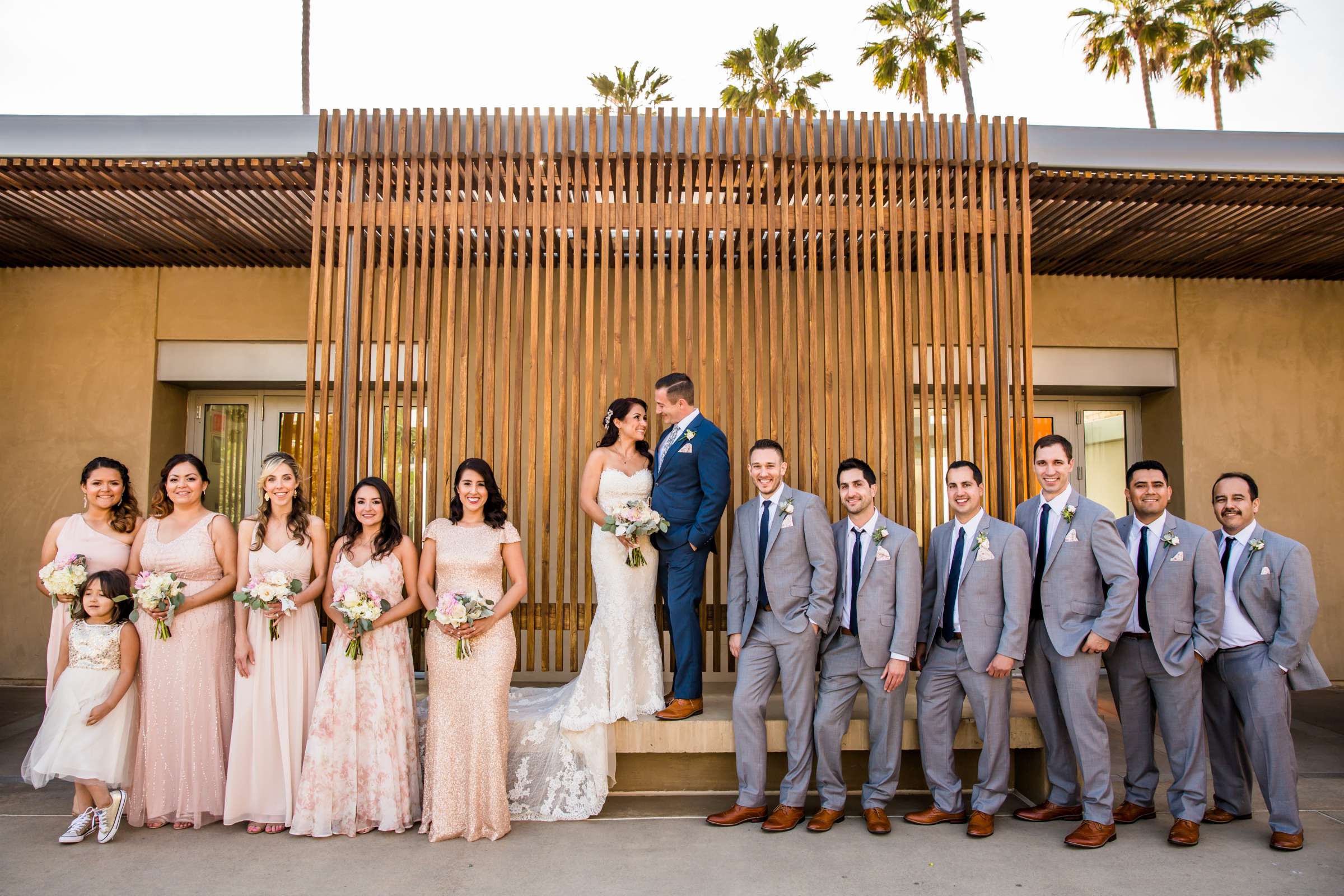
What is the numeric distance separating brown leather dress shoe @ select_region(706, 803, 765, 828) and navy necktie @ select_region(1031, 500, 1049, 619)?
62.9 inches

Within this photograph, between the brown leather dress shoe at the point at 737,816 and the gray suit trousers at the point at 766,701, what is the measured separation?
3 centimetres

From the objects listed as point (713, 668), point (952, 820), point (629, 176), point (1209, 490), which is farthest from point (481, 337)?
point (1209, 490)

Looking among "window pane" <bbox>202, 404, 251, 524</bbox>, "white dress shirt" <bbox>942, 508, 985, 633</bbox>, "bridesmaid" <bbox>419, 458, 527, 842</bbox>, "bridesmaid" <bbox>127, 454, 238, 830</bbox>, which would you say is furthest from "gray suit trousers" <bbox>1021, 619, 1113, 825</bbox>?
"window pane" <bbox>202, 404, 251, 524</bbox>

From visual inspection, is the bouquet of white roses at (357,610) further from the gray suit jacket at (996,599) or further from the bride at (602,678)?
the gray suit jacket at (996,599)

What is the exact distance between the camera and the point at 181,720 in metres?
4.25

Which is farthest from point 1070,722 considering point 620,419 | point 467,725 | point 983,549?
point 467,725

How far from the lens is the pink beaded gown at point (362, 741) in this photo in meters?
4.13

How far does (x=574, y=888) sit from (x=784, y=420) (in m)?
2.94

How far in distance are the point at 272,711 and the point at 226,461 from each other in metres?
4.82

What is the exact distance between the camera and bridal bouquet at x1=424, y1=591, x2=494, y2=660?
407 cm

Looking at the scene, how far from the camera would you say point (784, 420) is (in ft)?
18.2

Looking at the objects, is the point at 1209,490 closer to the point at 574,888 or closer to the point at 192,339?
the point at 574,888

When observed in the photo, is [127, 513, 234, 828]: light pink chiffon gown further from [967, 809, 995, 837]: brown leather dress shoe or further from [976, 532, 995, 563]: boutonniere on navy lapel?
[976, 532, 995, 563]: boutonniere on navy lapel

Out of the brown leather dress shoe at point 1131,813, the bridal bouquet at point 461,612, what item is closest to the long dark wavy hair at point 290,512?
the bridal bouquet at point 461,612
